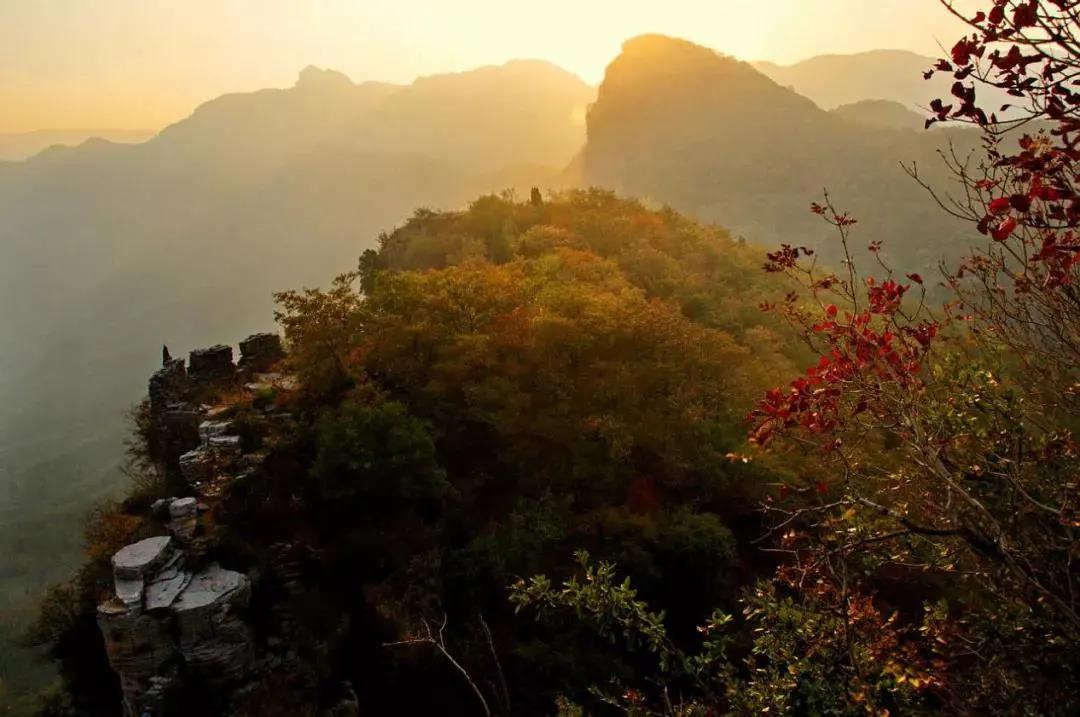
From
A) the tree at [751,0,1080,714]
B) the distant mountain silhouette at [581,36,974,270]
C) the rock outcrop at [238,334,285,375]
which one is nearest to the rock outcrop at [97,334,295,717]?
the rock outcrop at [238,334,285,375]

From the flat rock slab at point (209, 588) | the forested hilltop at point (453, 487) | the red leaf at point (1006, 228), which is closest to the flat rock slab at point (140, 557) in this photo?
the forested hilltop at point (453, 487)

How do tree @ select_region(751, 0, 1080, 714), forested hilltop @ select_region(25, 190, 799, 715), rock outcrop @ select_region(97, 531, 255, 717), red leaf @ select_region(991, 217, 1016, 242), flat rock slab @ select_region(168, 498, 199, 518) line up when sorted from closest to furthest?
red leaf @ select_region(991, 217, 1016, 242), tree @ select_region(751, 0, 1080, 714), rock outcrop @ select_region(97, 531, 255, 717), forested hilltop @ select_region(25, 190, 799, 715), flat rock slab @ select_region(168, 498, 199, 518)

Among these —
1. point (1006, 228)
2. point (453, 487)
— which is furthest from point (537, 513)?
point (1006, 228)

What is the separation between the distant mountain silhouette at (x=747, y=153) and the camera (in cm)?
11706

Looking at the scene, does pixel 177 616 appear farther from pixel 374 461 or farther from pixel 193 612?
pixel 374 461

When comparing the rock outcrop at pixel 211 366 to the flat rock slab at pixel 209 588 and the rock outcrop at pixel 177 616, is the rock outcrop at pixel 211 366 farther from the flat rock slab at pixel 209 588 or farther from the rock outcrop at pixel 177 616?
the flat rock slab at pixel 209 588

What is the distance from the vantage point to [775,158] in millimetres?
142875

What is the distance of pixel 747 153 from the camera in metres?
148

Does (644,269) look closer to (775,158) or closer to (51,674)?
(51,674)

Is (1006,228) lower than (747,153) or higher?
lower

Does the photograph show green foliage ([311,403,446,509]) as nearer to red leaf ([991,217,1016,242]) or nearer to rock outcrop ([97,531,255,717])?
rock outcrop ([97,531,255,717])

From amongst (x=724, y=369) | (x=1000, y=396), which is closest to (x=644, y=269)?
(x=724, y=369)

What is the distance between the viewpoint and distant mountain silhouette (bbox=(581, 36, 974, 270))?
11706 centimetres

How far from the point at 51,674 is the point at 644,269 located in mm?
95277
